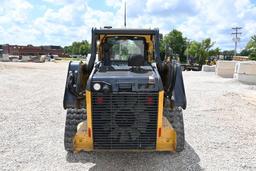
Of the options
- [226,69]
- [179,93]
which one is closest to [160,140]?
[179,93]

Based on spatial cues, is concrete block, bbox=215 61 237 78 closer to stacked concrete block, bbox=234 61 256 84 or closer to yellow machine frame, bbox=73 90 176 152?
stacked concrete block, bbox=234 61 256 84

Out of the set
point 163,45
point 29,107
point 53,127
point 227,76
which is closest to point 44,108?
point 29,107

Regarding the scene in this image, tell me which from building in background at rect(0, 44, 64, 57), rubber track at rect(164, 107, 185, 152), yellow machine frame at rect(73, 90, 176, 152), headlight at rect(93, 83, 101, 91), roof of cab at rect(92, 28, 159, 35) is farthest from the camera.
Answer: building in background at rect(0, 44, 64, 57)

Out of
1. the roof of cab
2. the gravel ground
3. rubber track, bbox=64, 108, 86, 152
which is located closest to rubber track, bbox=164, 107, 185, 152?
the gravel ground

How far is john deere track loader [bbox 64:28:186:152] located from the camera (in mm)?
4523

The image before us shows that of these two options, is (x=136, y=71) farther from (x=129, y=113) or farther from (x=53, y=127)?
(x=53, y=127)

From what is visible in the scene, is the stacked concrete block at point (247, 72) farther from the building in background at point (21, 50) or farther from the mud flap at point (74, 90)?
the building in background at point (21, 50)

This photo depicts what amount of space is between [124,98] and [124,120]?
0.34 m

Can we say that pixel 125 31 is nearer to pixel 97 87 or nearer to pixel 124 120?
pixel 97 87

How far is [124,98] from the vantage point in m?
4.52

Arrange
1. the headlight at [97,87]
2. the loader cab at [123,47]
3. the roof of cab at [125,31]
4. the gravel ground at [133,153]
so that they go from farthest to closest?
the loader cab at [123,47], the roof of cab at [125,31], the gravel ground at [133,153], the headlight at [97,87]

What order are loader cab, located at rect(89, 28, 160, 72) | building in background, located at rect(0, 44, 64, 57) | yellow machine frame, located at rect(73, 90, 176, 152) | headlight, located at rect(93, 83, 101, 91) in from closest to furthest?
1. headlight, located at rect(93, 83, 101, 91)
2. yellow machine frame, located at rect(73, 90, 176, 152)
3. loader cab, located at rect(89, 28, 160, 72)
4. building in background, located at rect(0, 44, 64, 57)

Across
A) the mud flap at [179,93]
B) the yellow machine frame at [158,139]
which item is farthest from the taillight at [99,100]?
the mud flap at [179,93]

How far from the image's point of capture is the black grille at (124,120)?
14.8 feet
